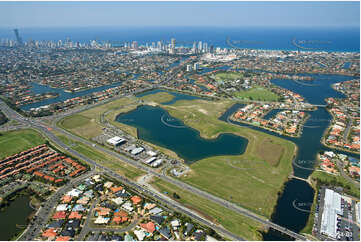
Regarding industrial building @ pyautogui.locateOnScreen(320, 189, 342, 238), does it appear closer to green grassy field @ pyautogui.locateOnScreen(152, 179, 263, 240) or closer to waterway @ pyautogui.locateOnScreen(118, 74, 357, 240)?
waterway @ pyautogui.locateOnScreen(118, 74, 357, 240)

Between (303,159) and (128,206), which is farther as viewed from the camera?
(303,159)

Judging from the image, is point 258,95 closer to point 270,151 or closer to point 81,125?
point 270,151

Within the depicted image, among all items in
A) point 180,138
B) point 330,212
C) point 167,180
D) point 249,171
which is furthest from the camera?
point 180,138

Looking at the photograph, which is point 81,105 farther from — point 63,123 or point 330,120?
point 330,120

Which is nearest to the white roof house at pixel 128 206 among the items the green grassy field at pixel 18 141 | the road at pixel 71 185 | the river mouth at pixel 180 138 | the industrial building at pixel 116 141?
the road at pixel 71 185

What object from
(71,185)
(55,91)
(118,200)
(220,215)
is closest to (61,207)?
(71,185)

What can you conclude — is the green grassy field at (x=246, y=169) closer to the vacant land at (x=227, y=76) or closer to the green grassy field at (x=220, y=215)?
the green grassy field at (x=220, y=215)

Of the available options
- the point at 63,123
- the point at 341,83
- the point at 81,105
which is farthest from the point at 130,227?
the point at 341,83

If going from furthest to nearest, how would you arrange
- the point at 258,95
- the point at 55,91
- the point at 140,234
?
the point at 55,91 → the point at 258,95 → the point at 140,234

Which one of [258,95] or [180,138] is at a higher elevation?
[258,95]
